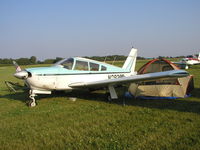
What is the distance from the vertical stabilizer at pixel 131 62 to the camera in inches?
Result: 391

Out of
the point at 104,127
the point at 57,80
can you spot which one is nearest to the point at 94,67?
the point at 57,80

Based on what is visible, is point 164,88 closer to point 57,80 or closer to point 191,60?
point 57,80

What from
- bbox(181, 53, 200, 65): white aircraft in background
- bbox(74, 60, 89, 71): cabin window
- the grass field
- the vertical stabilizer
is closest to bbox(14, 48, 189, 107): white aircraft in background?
bbox(74, 60, 89, 71): cabin window

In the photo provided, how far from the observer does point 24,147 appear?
10.5 feet

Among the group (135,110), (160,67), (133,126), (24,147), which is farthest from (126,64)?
(24,147)

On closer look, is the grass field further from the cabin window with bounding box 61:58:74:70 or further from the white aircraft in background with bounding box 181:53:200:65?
the white aircraft in background with bounding box 181:53:200:65

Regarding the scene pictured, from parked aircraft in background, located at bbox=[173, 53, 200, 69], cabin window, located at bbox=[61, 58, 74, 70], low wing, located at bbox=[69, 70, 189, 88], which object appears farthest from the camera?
parked aircraft in background, located at bbox=[173, 53, 200, 69]

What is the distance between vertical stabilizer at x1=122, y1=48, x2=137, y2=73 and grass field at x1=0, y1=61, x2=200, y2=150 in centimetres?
434

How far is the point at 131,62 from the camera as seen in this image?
33.2 feet

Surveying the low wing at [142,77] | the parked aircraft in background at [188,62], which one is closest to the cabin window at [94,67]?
the low wing at [142,77]

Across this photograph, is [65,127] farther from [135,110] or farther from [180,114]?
[180,114]

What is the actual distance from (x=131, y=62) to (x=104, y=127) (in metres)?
6.64

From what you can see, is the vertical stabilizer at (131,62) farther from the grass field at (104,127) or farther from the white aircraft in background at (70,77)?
the grass field at (104,127)

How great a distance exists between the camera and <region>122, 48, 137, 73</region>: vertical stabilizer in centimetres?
994
